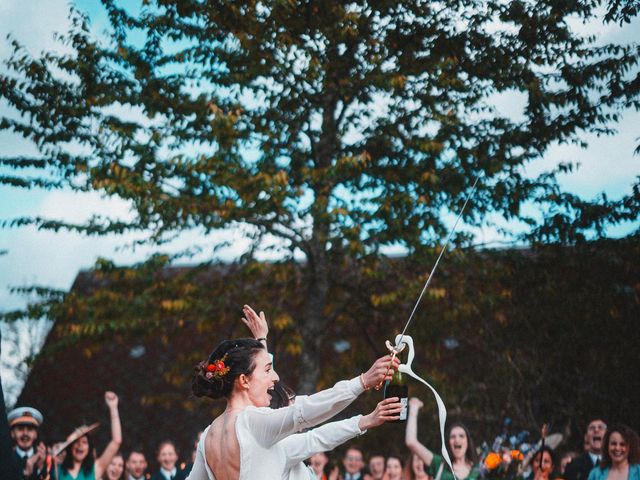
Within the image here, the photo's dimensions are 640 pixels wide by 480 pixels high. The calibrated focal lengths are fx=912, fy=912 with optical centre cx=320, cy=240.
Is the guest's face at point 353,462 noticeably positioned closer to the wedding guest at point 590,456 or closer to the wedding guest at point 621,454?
the wedding guest at point 590,456

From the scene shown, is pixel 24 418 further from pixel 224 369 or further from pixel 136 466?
pixel 224 369

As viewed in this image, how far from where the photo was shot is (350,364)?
17328mm

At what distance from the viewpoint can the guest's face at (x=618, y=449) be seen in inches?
303

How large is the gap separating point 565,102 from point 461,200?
218 centimetres

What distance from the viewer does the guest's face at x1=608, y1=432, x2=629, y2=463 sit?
769cm

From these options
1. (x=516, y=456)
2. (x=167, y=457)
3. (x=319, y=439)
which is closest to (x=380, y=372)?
(x=319, y=439)

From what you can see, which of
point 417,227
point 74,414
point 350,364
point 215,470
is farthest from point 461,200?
point 74,414

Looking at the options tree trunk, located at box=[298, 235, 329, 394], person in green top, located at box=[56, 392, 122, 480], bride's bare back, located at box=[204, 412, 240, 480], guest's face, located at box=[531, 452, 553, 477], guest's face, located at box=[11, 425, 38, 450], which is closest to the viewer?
bride's bare back, located at box=[204, 412, 240, 480]

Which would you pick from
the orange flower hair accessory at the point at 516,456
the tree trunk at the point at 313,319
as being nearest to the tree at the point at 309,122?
the tree trunk at the point at 313,319

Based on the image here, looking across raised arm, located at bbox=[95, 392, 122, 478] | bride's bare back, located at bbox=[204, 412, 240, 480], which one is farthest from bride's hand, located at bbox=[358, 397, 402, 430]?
raised arm, located at bbox=[95, 392, 122, 478]

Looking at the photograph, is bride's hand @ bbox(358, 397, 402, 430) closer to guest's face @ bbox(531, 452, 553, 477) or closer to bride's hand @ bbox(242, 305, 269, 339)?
bride's hand @ bbox(242, 305, 269, 339)

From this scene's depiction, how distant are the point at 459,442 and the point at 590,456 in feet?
5.76

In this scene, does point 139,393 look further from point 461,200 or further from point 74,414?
point 461,200

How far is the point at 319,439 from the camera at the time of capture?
4.33m
